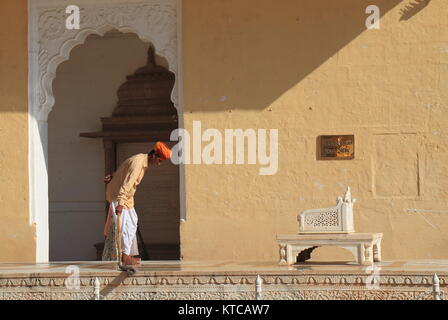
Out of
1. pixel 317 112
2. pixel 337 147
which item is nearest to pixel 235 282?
pixel 337 147

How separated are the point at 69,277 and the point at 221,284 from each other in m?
1.16

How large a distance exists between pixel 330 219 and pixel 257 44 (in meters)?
2.02

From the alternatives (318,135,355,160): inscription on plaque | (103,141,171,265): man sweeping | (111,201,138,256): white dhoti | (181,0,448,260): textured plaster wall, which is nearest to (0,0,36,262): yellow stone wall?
(181,0,448,260): textured plaster wall

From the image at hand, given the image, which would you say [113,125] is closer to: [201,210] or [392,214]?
[201,210]

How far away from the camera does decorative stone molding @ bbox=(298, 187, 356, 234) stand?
332 inches

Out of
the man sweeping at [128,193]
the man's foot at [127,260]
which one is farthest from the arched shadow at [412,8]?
the man's foot at [127,260]

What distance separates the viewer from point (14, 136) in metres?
10.0

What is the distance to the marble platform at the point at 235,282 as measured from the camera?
7.52 m

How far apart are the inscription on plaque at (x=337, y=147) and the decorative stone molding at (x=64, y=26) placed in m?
1.86

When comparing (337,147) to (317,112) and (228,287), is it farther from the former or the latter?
(228,287)

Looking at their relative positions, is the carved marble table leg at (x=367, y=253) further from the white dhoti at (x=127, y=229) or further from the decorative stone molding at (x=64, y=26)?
the decorative stone molding at (x=64, y=26)

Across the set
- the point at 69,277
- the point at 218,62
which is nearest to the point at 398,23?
the point at 218,62

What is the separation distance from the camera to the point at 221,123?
32.0 feet

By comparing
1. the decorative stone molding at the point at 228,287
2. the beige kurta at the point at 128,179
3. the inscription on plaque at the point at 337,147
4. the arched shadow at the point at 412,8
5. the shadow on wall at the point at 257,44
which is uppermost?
the arched shadow at the point at 412,8
